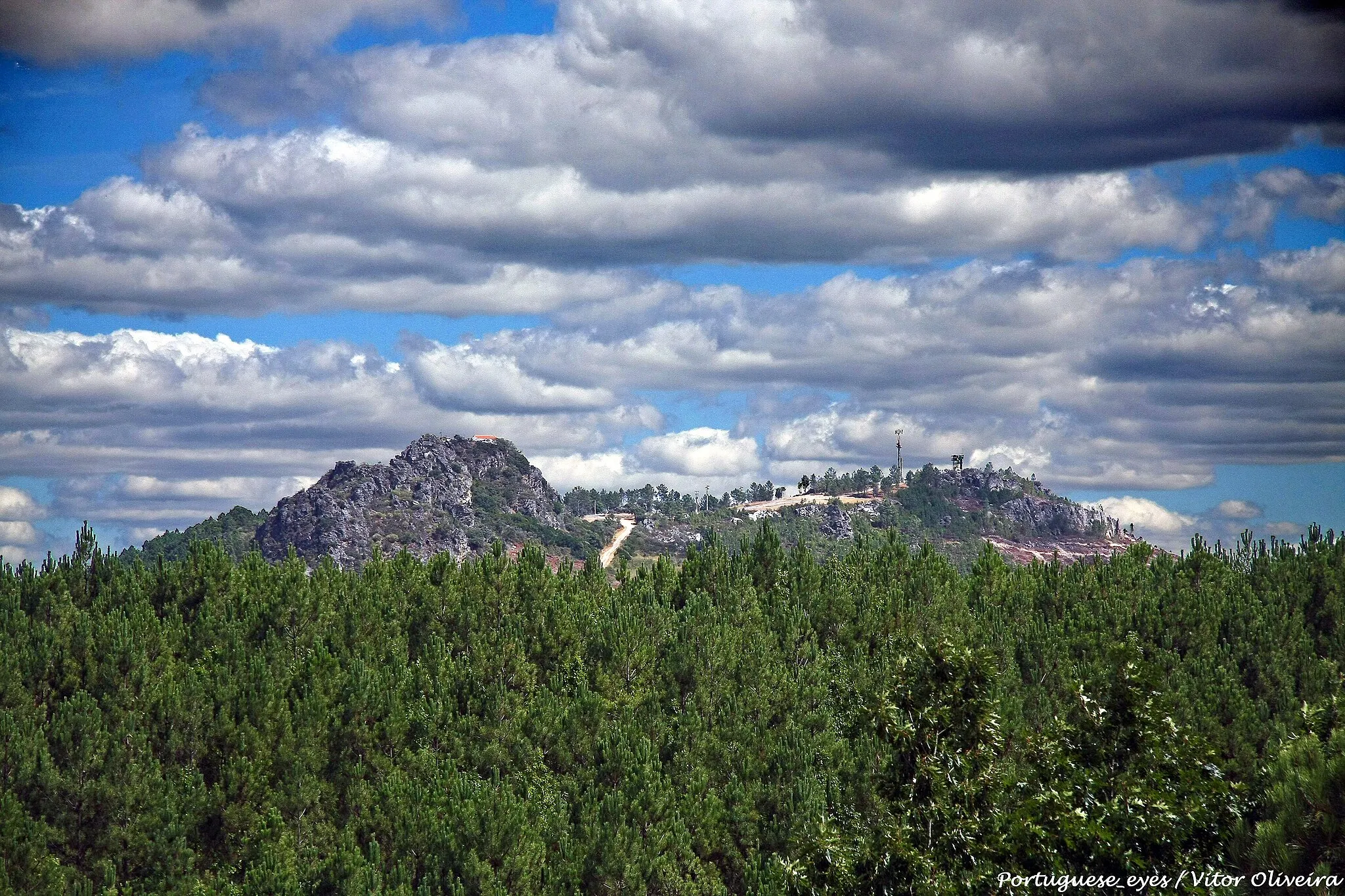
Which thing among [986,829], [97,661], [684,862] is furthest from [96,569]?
[986,829]

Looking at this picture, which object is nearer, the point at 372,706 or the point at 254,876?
the point at 254,876

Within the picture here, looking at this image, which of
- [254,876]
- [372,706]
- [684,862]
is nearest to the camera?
[254,876]

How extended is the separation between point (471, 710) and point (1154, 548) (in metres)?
41.1

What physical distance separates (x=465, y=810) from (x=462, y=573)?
908 inches

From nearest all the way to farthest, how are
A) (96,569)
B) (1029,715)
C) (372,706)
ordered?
1. (372,706)
2. (1029,715)
3. (96,569)

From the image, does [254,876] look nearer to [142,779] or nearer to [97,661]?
[142,779]

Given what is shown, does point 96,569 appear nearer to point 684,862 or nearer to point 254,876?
point 254,876

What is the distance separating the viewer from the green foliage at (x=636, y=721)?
84.6ft

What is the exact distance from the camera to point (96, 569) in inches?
2389

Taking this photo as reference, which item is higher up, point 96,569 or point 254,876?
point 96,569

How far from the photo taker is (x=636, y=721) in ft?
A: 161

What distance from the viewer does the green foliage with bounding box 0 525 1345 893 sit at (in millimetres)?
25781

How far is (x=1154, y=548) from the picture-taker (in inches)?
2798

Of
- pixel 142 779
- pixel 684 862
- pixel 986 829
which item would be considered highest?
pixel 986 829
